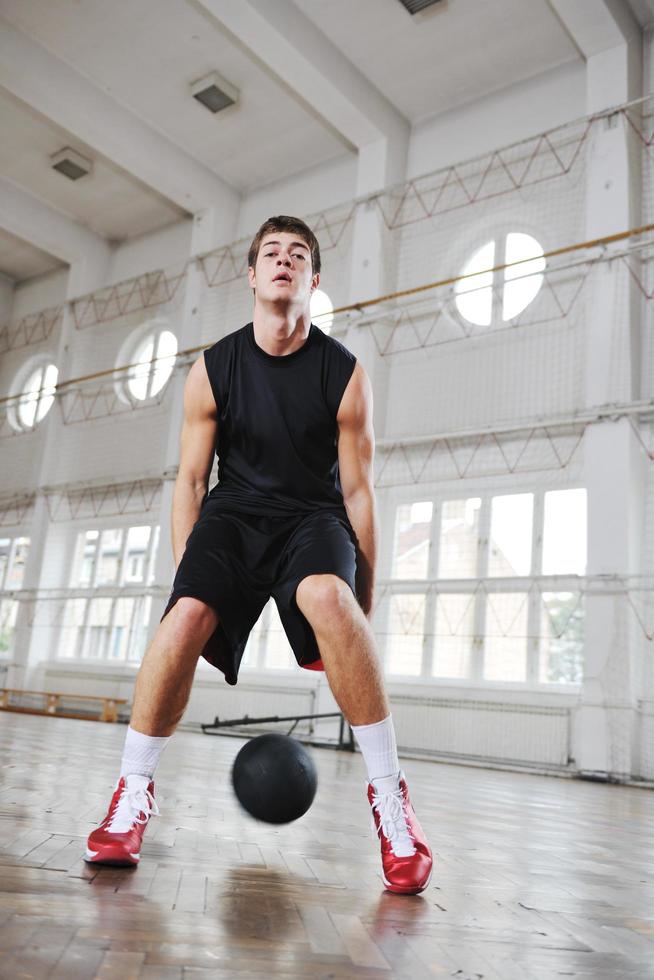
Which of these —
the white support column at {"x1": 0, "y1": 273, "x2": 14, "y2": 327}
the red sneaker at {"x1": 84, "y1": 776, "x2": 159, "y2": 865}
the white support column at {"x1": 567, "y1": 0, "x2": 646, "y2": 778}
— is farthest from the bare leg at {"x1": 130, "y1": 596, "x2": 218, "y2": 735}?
the white support column at {"x1": 0, "y1": 273, "x2": 14, "y2": 327}

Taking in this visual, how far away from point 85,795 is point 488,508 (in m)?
8.75

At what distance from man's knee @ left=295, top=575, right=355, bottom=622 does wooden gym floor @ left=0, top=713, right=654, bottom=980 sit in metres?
0.57

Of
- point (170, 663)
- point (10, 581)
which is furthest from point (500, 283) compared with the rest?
point (10, 581)

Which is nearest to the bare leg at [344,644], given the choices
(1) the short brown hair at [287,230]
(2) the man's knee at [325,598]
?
(2) the man's knee at [325,598]

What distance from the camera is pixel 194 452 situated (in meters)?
2.32

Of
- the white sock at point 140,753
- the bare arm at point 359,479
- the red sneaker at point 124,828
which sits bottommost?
the red sneaker at point 124,828

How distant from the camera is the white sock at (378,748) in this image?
6.52 ft

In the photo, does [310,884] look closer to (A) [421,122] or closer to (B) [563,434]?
(B) [563,434]

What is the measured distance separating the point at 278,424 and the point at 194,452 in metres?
0.25

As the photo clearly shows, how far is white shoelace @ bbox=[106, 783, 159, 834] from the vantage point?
74.3 inches

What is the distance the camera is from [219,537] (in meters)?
2.10

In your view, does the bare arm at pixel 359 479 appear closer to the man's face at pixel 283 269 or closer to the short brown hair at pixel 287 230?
the man's face at pixel 283 269

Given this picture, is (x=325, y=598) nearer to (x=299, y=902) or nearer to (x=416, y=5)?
(x=299, y=902)

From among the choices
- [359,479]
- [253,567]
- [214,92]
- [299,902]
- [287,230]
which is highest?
[214,92]
